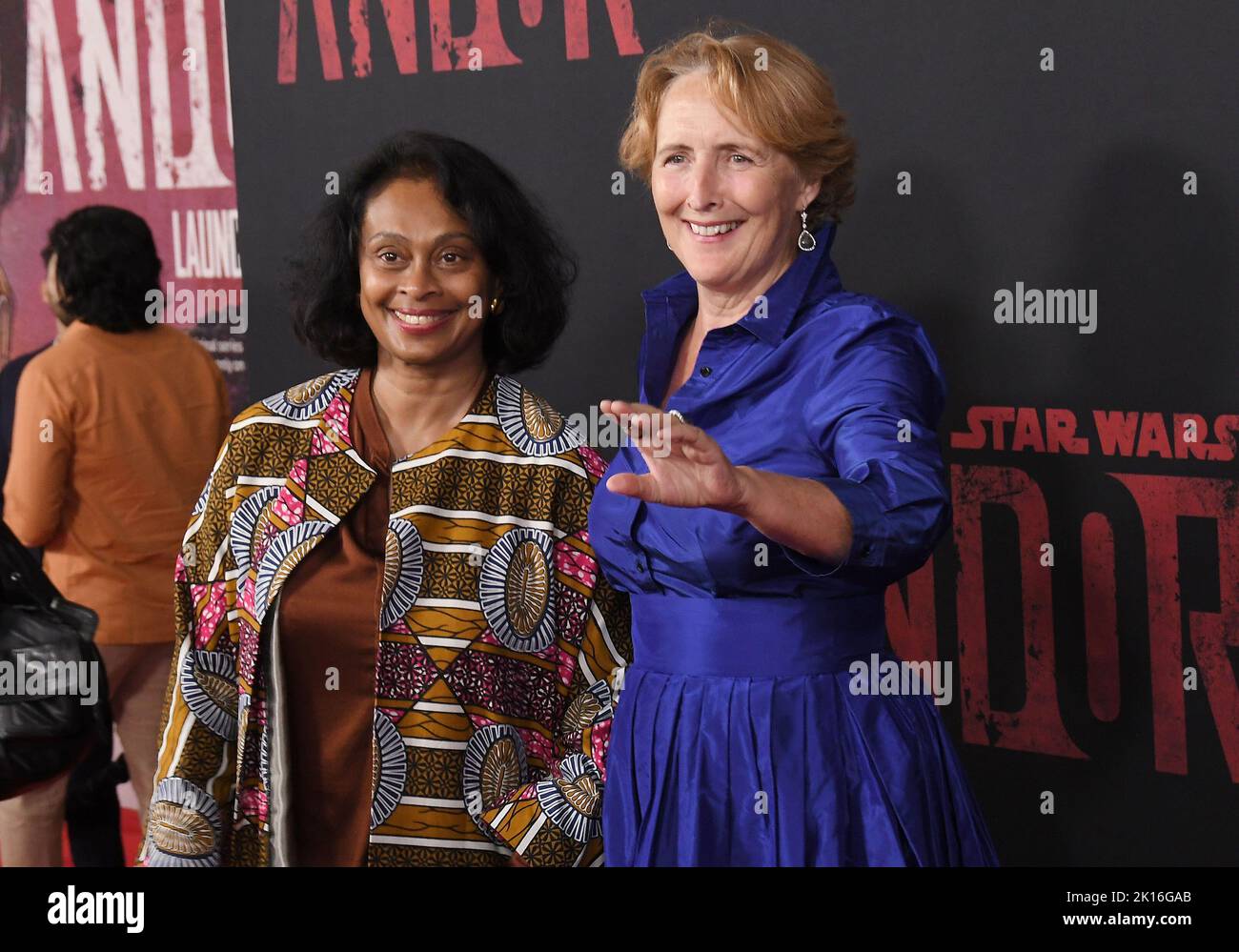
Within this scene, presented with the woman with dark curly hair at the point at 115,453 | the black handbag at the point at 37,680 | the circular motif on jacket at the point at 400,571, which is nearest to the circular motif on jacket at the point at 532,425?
the circular motif on jacket at the point at 400,571

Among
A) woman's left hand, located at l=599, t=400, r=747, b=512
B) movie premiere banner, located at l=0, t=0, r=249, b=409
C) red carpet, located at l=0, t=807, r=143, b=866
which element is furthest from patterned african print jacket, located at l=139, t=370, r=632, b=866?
red carpet, located at l=0, t=807, r=143, b=866

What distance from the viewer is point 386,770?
213cm

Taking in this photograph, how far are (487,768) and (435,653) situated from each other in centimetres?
18

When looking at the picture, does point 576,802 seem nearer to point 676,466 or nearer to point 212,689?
point 212,689

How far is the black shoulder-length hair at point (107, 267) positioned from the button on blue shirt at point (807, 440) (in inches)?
71.5

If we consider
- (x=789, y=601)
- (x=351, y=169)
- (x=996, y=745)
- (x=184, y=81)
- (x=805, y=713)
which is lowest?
(x=996, y=745)

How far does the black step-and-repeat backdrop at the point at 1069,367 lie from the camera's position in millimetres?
2686

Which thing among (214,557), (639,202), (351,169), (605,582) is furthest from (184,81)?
(605,582)

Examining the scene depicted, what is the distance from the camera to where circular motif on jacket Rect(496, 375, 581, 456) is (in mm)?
2207

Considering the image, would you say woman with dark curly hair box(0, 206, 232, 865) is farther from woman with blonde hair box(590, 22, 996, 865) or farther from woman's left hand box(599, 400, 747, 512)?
woman's left hand box(599, 400, 747, 512)

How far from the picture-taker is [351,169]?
2324 mm

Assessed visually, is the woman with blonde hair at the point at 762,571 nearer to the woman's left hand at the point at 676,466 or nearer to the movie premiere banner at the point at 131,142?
the woman's left hand at the point at 676,466
